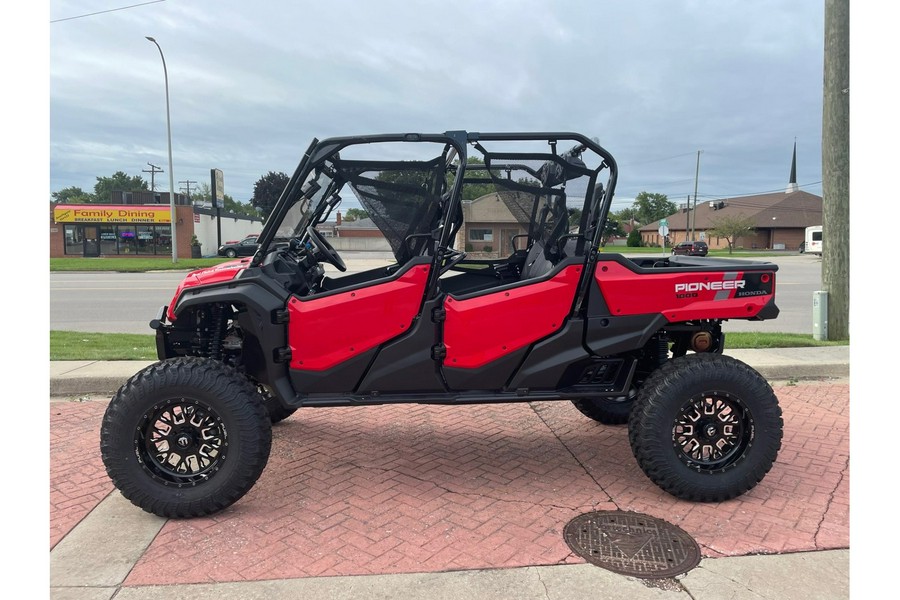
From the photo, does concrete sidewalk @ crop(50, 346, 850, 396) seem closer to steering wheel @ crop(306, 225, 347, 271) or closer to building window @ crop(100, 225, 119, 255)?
steering wheel @ crop(306, 225, 347, 271)

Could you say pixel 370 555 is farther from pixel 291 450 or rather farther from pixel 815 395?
pixel 815 395

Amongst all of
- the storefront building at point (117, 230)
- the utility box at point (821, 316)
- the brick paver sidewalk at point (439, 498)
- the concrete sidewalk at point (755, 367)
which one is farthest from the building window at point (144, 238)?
the utility box at point (821, 316)

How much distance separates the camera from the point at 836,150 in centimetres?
739

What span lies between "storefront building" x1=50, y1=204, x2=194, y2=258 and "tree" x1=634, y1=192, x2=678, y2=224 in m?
77.6

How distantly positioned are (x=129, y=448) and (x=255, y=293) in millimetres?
1098

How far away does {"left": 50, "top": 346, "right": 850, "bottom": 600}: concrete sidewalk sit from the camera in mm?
2691

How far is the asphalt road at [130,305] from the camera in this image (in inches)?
403

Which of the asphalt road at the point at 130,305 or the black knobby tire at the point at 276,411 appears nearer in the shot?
the black knobby tire at the point at 276,411

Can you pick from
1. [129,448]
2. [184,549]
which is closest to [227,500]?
[184,549]

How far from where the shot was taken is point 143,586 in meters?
2.69

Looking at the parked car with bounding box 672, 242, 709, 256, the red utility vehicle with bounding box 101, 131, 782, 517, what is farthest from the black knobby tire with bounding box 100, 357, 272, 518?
the parked car with bounding box 672, 242, 709, 256

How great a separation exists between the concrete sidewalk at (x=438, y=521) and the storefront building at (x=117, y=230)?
3893cm

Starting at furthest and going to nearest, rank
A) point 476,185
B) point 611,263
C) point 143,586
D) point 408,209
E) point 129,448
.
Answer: point 476,185
point 408,209
point 611,263
point 129,448
point 143,586

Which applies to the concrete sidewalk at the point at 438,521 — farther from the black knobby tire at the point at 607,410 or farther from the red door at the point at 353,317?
the red door at the point at 353,317
